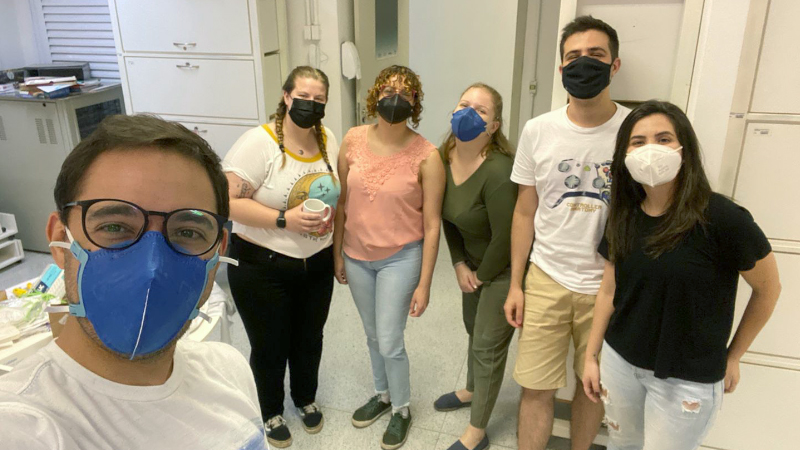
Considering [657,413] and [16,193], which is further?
[16,193]

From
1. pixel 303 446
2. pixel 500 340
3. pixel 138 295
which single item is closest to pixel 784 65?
pixel 500 340

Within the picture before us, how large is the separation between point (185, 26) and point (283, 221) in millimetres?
1744

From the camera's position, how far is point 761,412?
2.02m

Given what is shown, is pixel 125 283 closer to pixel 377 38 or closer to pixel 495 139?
pixel 495 139

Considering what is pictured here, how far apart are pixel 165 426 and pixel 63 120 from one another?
134 inches

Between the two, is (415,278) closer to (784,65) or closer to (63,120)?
(784,65)

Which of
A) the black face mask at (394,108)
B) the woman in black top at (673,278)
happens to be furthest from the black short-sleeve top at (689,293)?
the black face mask at (394,108)

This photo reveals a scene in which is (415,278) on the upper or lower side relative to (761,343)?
upper

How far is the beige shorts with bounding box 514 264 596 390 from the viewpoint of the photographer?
1804mm

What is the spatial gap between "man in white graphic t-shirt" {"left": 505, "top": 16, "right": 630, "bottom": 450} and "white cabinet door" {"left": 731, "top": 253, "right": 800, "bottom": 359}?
571mm

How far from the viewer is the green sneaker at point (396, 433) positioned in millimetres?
2246

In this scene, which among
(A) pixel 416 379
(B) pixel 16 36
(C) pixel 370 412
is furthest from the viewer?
(B) pixel 16 36

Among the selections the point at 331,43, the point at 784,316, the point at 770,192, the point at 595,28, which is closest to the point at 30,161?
the point at 331,43

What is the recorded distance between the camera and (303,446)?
226 centimetres
